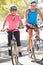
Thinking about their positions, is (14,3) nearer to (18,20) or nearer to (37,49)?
(18,20)

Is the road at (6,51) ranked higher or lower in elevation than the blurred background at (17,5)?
lower

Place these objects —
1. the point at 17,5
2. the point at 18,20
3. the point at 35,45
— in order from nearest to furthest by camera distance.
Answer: the point at 18,20 < the point at 17,5 < the point at 35,45

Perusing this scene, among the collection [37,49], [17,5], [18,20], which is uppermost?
[17,5]

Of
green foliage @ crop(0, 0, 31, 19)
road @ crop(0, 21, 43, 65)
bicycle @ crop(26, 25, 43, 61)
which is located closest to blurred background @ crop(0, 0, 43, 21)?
green foliage @ crop(0, 0, 31, 19)

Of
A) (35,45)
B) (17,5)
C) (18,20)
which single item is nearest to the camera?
(18,20)

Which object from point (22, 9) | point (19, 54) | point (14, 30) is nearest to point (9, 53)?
point (19, 54)

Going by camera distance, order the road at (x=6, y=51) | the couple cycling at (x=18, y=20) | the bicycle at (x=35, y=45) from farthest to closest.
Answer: the bicycle at (x=35, y=45) → the road at (x=6, y=51) → the couple cycling at (x=18, y=20)

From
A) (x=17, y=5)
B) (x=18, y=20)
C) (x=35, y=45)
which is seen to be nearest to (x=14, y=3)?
(x=17, y=5)

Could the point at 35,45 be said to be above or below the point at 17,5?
below

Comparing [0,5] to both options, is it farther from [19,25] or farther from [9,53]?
[9,53]

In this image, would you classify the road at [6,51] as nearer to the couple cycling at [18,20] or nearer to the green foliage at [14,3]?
the couple cycling at [18,20]

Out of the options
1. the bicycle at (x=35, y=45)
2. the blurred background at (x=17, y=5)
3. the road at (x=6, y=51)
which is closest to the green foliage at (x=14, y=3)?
the blurred background at (x=17, y=5)

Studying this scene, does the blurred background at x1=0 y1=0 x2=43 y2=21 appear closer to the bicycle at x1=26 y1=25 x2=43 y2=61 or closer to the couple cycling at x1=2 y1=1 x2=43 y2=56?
the couple cycling at x1=2 y1=1 x2=43 y2=56

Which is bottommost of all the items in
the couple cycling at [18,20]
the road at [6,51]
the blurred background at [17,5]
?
the road at [6,51]
